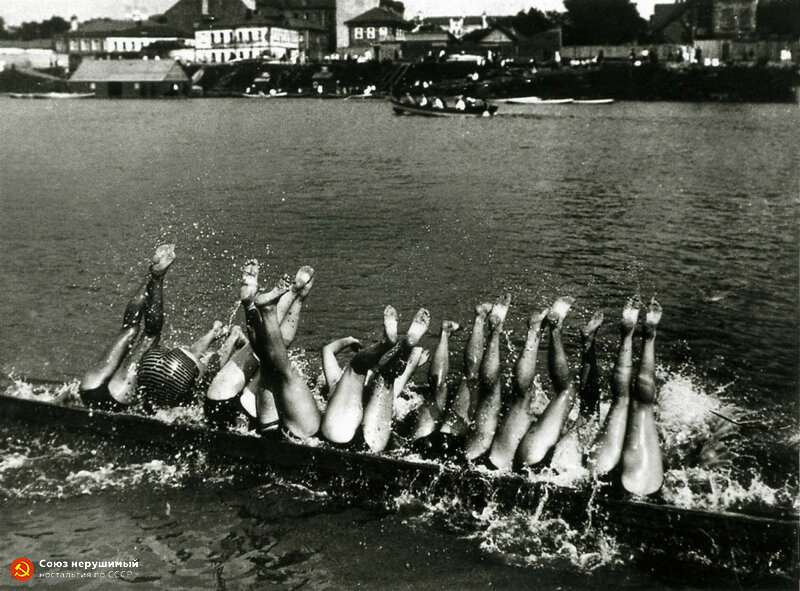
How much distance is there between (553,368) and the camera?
7.47 m

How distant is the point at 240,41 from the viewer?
4845 inches

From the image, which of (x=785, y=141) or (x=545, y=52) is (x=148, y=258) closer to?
(x=785, y=141)

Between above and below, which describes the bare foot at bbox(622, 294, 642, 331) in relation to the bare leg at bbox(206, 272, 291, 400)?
above

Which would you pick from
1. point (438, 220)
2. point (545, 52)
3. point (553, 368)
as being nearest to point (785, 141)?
point (438, 220)

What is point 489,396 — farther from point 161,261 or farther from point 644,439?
point 161,261

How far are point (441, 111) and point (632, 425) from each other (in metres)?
63.4

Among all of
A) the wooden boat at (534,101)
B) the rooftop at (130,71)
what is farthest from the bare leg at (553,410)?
the rooftop at (130,71)

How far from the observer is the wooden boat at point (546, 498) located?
6.55 metres

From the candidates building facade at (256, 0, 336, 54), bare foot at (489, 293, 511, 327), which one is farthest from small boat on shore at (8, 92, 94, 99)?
bare foot at (489, 293, 511, 327)

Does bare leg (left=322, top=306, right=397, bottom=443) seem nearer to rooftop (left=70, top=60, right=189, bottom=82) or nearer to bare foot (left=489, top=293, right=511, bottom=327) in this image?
bare foot (left=489, top=293, right=511, bottom=327)

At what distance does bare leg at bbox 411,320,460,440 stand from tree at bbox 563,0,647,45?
101 meters

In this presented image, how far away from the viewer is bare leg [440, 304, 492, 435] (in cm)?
783

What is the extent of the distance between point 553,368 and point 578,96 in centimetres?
8056

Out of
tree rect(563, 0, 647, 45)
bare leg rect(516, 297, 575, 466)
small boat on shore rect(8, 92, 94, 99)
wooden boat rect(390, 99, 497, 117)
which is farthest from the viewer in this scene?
small boat on shore rect(8, 92, 94, 99)
